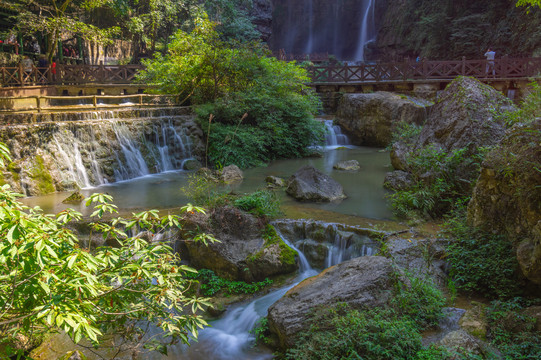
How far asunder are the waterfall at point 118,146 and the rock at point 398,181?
21.2 ft

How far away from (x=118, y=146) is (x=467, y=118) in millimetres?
9079

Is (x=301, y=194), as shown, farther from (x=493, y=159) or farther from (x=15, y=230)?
(x=15, y=230)

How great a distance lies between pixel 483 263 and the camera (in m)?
4.82

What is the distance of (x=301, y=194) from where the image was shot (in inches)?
335

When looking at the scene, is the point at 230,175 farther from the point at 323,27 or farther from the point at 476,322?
the point at 323,27

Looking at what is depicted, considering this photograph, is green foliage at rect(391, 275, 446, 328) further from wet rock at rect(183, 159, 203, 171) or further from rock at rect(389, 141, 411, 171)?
wet rock at rect(183, 159, 203, 171)

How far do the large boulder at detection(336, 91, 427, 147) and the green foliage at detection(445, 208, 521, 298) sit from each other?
10325 millimetres

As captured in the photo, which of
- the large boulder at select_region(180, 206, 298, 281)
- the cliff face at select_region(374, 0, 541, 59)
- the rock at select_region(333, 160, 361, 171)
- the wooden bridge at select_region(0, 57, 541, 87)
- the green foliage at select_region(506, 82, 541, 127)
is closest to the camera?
the green foliage at select_region(506, 82, 541, 127)

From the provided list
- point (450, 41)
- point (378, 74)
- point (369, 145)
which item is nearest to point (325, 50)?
point (450, 41)

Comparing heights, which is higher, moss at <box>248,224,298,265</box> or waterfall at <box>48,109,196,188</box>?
waterfall at <box>48,109,196,188</box>

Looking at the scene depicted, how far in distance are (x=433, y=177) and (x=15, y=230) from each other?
23.0 feet

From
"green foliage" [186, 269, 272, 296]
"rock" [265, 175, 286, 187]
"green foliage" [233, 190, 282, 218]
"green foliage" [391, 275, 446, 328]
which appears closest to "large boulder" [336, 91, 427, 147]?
"rock" [265, 175, 286, 187]

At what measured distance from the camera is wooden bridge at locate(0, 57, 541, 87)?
18.0 meters

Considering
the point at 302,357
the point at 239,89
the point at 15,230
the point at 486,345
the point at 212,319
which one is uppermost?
the point at 239,89
